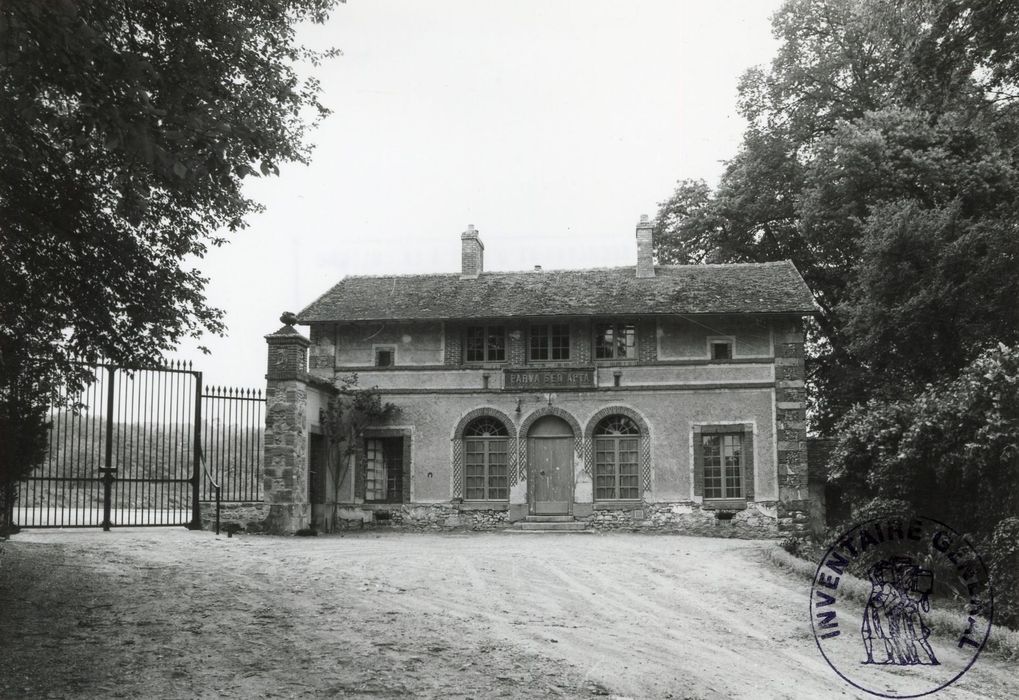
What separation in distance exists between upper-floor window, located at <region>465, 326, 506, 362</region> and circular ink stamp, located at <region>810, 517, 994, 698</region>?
10.2m

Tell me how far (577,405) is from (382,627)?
1386 cm

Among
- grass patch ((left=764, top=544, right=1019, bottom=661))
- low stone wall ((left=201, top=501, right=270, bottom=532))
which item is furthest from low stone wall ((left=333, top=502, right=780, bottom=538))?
grass patch ((left=764, top=544, right=1019, bottom=661))

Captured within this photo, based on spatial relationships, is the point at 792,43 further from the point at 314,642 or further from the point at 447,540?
the point at 314,642

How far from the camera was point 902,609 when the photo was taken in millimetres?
10102

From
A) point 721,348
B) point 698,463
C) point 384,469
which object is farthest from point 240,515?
point 721,348

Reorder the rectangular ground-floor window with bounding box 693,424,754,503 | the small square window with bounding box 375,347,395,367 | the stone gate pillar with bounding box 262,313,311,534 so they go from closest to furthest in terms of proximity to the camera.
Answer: the stone gate pillar with bounding box 262,313,311,534 → the rectangular ground-floor window with bounding box 693,424,754,503 → the small square window with bounding box 375,347,395,367

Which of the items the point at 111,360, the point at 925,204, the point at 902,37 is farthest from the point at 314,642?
the point at 925,204

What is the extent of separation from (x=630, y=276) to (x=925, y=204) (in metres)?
8.07

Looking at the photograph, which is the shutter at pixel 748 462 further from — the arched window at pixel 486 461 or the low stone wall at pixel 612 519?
the arched window at pixel 486 461

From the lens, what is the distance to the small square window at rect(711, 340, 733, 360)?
2138cm

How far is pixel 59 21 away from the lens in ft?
16.4

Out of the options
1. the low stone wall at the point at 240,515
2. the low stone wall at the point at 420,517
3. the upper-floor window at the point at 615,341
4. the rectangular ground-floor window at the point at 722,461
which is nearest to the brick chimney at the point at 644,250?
the upper-floor window at the point at 615,341

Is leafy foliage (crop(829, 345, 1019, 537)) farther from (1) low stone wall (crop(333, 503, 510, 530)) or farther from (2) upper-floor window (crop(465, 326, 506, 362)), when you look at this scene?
(2) upper-floor window (crop(465, 326, 506, 362))

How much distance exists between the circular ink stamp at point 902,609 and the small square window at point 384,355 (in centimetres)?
1208
